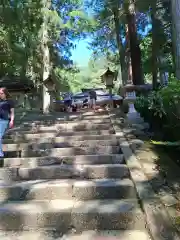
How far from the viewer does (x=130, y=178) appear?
3.94m

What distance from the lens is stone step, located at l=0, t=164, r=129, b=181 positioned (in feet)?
13.6

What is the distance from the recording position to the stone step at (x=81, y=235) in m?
2.77

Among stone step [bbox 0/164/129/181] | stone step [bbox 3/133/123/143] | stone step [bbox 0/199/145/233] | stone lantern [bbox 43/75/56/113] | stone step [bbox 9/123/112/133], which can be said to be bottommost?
stone step [bbox 0/199/145/233]

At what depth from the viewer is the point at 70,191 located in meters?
3.62

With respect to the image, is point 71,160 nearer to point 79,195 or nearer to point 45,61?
point 79,195

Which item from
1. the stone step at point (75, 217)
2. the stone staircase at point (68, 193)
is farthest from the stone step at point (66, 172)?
the stone step at point (75, 217)

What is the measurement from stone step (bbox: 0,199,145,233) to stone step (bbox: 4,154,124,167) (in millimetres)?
1446

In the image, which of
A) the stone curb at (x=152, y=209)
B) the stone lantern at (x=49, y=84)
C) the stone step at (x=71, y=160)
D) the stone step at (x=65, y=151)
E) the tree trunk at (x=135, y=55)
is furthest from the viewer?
the stone lantern at (x=49, y=84)

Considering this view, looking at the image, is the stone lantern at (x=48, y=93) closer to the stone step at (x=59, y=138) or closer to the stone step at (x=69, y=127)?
the stone step at (x=69, y=127)

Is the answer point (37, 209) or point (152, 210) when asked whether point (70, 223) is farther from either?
point (152, 210)

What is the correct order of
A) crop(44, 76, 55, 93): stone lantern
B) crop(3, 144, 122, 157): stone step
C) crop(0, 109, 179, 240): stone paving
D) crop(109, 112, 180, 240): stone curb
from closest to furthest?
1. crop(109, 112, 180, 240): stone curb
2. crop(0, 109, 179, 240): stone paving
3. crop(3, 144, 122, 157): stone step
4. crop(44, 76, 55, 93): stone lantern

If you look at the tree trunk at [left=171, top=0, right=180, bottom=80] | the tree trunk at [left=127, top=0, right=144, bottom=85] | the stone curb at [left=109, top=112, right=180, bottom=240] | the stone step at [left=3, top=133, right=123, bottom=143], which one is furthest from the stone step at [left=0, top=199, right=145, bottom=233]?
the tree trunk at [left=127, top=0, right=144, bottom=85]

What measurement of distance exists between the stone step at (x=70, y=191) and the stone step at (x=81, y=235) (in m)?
0.64

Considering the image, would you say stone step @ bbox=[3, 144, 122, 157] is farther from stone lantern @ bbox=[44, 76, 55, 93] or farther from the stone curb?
stone lantern @ bbox=[44, 76, 55, 93]
